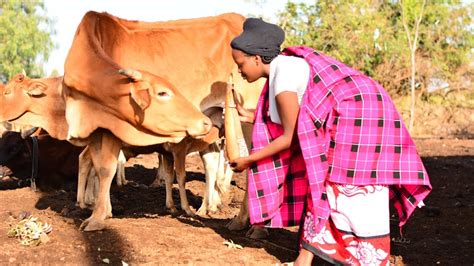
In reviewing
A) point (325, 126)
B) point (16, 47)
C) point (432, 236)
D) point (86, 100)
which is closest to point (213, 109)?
point (86, 100)

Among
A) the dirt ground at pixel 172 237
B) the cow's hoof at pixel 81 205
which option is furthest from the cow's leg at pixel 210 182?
the cow's hoof at pixel 81 205

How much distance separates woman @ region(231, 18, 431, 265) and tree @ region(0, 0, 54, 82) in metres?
32.8

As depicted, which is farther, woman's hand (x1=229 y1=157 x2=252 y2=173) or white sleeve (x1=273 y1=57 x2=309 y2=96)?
woman's hand (x1=229 y1=157 x2=252 y2=173)

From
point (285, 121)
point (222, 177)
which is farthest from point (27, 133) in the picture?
point (285, 121)

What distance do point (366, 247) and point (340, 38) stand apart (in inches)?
784

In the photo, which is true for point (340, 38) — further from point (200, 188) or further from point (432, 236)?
point (432, 236)

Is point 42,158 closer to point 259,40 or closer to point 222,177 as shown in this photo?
point 222,177

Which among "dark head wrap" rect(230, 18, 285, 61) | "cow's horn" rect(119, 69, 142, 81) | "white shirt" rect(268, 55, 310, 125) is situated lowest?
"cow's horn" rect(119, 69, 142, 81)

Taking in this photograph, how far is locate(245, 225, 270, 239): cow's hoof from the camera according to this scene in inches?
208

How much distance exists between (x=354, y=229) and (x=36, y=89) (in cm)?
449

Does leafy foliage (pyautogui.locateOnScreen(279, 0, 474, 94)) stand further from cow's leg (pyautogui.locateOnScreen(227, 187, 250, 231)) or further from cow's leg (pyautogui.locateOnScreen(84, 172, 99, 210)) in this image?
cow's leg (pyautogui.locateOnScreen(227, 187, 250, 231))

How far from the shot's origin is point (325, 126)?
158 inches

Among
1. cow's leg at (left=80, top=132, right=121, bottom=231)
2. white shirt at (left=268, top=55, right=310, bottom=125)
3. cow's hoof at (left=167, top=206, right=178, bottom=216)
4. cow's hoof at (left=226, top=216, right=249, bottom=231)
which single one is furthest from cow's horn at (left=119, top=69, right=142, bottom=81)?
cow's hoof at (left=167, top=206, right=178, bottom=216)

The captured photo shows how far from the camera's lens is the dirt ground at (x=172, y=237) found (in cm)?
Answer: 442
